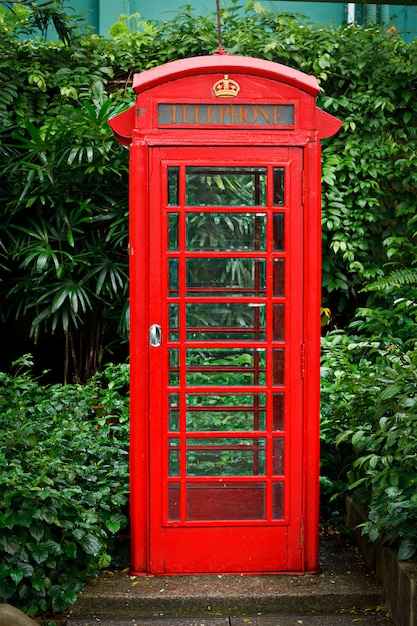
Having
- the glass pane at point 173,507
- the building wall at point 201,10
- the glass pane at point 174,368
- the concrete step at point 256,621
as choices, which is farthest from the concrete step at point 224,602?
the building wall at point 201,10

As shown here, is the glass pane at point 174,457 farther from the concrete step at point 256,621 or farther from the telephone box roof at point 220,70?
the telephone box roof at point 220,70

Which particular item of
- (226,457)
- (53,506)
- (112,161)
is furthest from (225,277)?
(112,161)

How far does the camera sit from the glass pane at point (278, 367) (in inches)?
160

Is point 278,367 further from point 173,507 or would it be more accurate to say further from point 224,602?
point 224,602

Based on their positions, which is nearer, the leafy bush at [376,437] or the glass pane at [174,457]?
the leafy bush at [376,437]

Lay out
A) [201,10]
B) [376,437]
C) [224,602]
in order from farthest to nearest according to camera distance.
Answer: [201,10], [376,437], [224,602]

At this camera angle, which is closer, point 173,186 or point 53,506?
point 53,506

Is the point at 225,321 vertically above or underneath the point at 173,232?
underneath

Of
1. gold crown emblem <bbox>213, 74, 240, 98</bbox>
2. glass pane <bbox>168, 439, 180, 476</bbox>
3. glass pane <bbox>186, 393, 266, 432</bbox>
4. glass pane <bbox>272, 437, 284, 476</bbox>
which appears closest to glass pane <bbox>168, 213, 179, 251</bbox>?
gold crown emblem <bbox>213, 74, 240, 98</bbox>

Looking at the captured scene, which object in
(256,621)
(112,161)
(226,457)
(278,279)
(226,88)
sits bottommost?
(256,621)

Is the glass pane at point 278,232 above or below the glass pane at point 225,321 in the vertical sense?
above

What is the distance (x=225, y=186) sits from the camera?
4035 millimetres

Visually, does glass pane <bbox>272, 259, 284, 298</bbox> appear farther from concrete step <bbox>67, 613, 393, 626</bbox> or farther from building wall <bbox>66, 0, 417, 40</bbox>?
building wall <bbox>66, 0, 417, 40</bbox>

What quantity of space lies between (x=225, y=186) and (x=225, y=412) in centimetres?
104
